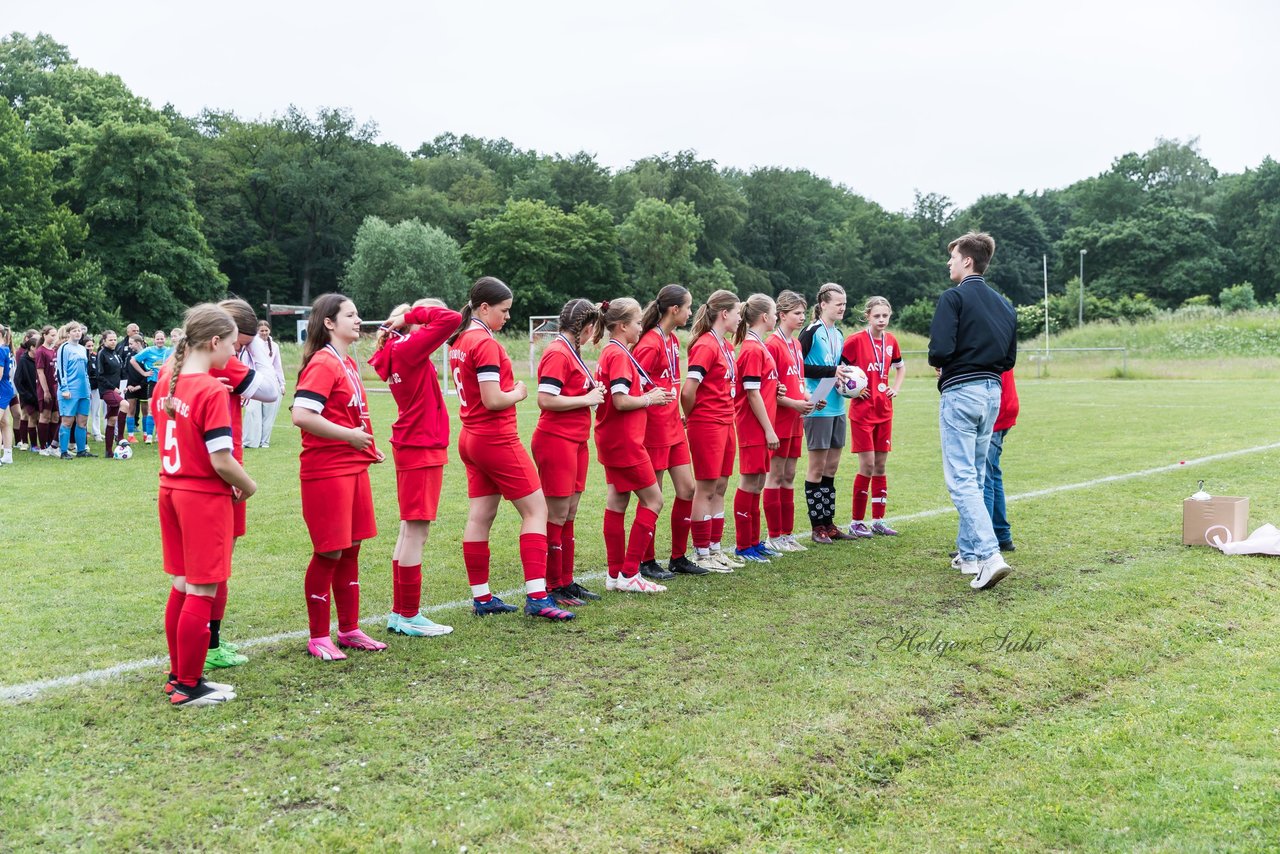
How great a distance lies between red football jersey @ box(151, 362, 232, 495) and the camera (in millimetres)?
4637

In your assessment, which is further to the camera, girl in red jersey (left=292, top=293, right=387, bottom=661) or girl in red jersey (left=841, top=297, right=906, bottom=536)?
girl in red jersey (left=841, top=297, right=906, bottom=536)

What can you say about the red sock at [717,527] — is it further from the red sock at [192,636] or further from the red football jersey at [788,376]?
the red sock at [192,636]

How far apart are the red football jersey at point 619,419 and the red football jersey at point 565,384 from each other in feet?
0.52

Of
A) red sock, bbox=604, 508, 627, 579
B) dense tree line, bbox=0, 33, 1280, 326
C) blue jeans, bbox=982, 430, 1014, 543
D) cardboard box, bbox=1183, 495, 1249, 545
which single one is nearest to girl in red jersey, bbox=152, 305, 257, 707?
red sock, bbox=604, 508, 627, 579

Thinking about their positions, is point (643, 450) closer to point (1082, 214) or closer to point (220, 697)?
point (220, 697)

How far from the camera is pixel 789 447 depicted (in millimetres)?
8383

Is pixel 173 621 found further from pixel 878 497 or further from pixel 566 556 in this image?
pixel 878 497

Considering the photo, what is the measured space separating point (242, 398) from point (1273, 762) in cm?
519

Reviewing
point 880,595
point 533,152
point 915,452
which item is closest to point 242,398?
point 880,595

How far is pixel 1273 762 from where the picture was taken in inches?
160

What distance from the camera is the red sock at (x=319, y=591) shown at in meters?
5.43

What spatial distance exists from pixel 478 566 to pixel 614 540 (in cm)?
108

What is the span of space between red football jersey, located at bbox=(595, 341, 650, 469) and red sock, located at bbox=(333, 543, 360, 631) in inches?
75.1

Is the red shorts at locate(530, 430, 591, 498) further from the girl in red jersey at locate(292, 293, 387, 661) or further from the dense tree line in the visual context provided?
the dense tree line
